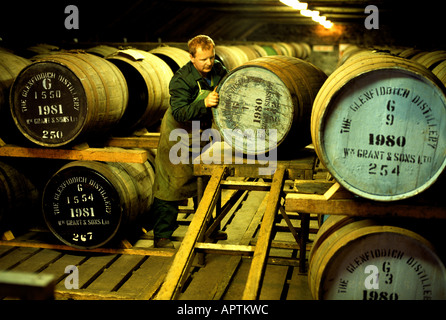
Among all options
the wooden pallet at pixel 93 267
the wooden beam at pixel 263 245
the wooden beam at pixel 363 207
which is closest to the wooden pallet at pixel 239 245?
the wooden beam at pixel 263 245

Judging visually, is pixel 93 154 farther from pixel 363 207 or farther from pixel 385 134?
pixel 385 134

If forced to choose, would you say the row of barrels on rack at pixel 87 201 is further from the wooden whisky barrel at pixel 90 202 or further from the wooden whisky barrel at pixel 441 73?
the wooden whisky barrel at pixel 441 73

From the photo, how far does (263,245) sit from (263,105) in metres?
1.08

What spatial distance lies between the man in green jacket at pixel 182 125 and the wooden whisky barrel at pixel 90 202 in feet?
0.99

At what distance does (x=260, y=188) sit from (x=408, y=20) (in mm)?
19297

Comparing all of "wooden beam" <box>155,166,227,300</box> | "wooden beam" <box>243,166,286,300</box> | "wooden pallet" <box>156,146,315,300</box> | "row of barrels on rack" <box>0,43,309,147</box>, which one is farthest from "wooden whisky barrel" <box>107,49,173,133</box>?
"wooden beam" <box>243,166,286,300</box>

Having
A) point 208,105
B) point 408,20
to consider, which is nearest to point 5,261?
point 208,105

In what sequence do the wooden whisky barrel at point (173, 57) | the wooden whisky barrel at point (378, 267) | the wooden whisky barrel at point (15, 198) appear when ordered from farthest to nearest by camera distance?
the wooden whisky barrel at point (173, 57)
the wooden whisky barrel at point (15, 198)
the wooden whisky barrel at point (378, 267)

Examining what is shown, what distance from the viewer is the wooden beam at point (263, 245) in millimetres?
2758

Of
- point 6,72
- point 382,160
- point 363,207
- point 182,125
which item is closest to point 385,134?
point 382,160

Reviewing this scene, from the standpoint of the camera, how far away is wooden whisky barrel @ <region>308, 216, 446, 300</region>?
2715 mm

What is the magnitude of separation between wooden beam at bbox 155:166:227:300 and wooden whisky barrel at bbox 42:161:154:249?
128 cm

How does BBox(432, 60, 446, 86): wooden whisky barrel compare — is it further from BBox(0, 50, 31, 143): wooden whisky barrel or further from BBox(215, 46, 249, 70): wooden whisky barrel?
BBox(215, 46, 249, 70): wooden whisky barrel
